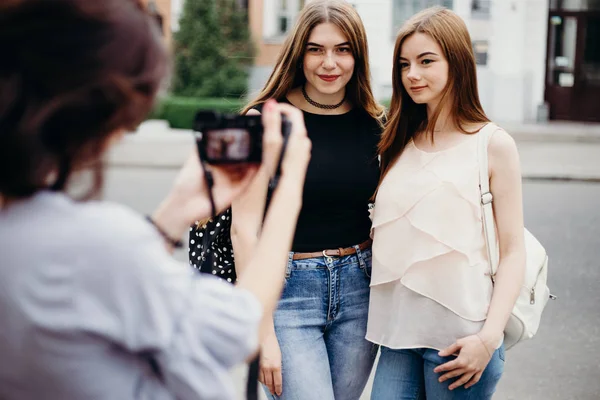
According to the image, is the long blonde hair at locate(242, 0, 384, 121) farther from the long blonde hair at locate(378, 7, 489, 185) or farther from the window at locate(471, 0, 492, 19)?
the window at locate(471, 0, 492, 19)

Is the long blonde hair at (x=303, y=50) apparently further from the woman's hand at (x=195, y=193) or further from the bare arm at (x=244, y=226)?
the woman's hand at (x=195, y=193)

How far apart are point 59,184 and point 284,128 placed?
0.45m

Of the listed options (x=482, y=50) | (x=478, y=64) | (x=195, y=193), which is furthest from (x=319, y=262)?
(x=482, y=50)

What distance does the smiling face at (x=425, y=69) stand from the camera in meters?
2.55

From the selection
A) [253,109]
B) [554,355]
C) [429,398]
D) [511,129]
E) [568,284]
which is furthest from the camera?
[511,129]

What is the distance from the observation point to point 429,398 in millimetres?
2475

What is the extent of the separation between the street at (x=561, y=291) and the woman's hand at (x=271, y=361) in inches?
30.0

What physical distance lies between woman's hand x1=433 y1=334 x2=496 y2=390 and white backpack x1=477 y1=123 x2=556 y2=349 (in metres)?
0.14

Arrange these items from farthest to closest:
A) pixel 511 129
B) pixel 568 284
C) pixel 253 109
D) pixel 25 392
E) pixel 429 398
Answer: pixel 511 129, pixel 568 284, pixel 253 109, pixel 429 398, pixel 25 392

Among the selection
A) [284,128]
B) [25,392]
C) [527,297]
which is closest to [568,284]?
[527,297]

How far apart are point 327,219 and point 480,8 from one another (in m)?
17.9

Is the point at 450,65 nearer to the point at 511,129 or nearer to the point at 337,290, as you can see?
the point at 337,290

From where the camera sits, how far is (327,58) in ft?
8.84

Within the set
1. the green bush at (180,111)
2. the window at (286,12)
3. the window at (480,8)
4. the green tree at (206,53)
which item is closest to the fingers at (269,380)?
the green bush at (180,111)
